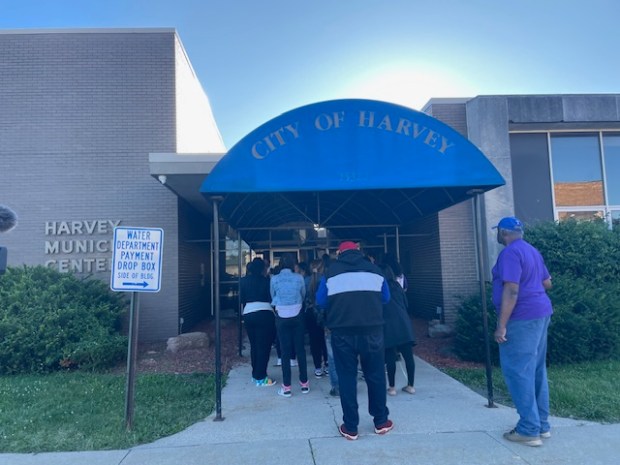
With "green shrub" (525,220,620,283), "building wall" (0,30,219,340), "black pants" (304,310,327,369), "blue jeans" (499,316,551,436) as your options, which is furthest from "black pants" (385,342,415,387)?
"building wall" (0,30,219,340)

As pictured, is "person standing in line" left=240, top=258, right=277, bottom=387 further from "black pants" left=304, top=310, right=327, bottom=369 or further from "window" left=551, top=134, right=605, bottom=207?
"window" left=551, top=134, right=605, bottom=207

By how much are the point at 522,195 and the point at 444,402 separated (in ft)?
23.5

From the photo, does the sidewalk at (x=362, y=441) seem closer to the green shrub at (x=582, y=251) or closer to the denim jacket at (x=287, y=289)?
the denim jacket at (x=287, y=289)

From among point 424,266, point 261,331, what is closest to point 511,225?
point 261,331

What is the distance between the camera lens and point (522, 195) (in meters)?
11.6

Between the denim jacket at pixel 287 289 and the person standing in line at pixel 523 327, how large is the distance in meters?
Answer: 2.73

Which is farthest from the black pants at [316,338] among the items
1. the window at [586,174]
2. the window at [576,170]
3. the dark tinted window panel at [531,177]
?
the window at [576,170]

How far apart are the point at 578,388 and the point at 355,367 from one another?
3572mm

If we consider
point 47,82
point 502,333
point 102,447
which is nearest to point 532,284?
point 502,333

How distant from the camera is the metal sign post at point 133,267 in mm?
5277

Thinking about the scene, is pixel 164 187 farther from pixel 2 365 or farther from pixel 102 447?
pixel 102 447

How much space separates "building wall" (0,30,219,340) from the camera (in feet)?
34.8

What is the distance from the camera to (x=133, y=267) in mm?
5340

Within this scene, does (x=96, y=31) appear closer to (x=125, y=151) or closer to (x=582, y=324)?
(x=125, y=151)
